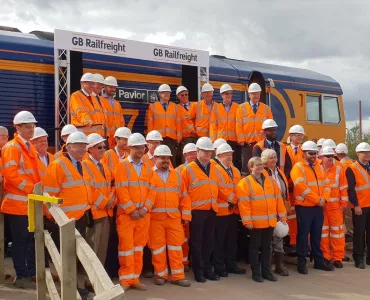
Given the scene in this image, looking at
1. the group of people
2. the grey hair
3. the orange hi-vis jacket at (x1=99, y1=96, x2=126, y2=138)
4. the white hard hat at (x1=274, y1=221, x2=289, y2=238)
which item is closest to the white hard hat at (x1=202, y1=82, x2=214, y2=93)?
the group of people

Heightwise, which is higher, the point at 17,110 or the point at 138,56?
the point at 138,56

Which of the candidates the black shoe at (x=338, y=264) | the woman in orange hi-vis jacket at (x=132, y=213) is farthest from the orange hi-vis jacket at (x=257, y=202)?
the black shoe at (x=338, y=264)

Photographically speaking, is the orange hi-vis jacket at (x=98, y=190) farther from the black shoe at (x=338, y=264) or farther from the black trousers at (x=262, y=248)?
the black shoe at (x=338, y=264)

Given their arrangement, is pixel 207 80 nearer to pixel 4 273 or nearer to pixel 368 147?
pixel 368 147

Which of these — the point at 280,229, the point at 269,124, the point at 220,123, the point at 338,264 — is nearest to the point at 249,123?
the point at 220,123

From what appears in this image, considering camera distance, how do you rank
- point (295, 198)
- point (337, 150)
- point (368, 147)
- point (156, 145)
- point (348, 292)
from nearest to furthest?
point (348, 292) → point (156, 145) → point (295, 198) → point (368, 147) → point (337, 150)

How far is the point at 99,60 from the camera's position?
8305 mm

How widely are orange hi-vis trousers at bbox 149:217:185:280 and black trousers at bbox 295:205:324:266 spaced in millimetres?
1976

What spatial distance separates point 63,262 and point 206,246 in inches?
134

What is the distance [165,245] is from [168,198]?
605mm

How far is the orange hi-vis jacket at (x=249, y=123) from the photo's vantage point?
27.0ft

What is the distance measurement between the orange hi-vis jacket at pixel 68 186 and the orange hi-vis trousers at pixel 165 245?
44.0 inches

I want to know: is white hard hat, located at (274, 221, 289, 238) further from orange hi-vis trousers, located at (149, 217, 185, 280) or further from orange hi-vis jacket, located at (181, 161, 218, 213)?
orange hi-vis trousers, located at (149, 217, 185, 280)

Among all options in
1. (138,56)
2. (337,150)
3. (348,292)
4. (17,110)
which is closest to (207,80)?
(138,56)
